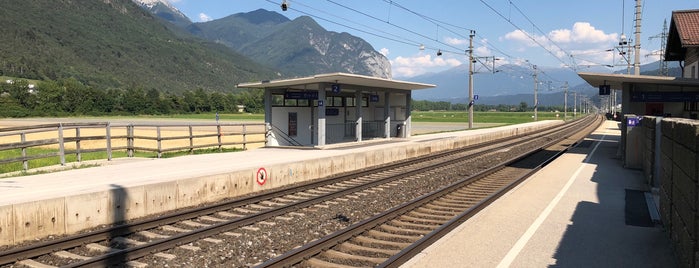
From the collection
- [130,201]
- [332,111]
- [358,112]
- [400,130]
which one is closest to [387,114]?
[400,130]

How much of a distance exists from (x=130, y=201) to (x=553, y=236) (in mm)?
7827

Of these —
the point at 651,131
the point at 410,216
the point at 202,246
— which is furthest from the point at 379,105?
the point at 202,246

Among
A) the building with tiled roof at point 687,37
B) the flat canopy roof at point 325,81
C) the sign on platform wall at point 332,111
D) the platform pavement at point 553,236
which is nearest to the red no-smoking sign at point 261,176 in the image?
the platform pavement at point 553,236

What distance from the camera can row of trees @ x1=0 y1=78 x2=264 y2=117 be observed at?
317 ft

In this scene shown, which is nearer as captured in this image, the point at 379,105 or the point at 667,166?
the point at 667,166

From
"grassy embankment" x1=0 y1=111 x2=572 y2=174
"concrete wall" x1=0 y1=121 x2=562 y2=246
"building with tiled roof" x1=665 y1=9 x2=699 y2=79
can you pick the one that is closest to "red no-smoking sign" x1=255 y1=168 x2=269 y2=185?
"concrete wall" x1=0 y1=121 x2=562 y2=246

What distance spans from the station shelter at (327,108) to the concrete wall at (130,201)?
7.06m

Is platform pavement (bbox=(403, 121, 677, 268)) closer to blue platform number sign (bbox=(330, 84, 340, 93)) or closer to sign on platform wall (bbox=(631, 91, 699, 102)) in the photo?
sign on platform wall (bbox=(631, 91, 699, 102))

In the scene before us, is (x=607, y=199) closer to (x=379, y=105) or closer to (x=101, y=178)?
(x=101, y=178)

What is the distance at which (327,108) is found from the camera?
2705 cm

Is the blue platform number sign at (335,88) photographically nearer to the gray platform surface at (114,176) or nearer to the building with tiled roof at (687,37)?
the gray platform surface at (114,176)

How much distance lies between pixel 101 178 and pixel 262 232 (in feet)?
21.1

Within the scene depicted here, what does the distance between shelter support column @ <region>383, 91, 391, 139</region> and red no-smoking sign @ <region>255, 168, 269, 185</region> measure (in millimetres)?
16820

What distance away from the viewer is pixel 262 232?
8.57 meters
